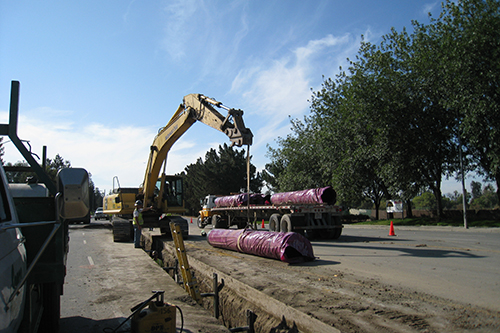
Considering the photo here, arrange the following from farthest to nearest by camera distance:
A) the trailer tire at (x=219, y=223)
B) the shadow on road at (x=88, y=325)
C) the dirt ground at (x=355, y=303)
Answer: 1. the trailer tire at (x=219, y=223)
2. the shadow on road at (x=88, y=325)
3. the dirt ground at (x=355, y=303)

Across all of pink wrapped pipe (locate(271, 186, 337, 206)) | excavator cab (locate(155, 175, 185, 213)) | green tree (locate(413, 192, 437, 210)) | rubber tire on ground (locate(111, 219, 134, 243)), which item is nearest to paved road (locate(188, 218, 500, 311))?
pink wrapped pipe (locate(271, 186, 337, 206))

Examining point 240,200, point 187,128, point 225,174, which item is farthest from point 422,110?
point 225,174

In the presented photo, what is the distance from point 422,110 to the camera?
87.0 feet

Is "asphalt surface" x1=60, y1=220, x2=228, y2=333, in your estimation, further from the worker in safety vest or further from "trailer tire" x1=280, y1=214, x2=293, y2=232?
"trailer tire" x1=280, y1=214, x2=293, y2=232

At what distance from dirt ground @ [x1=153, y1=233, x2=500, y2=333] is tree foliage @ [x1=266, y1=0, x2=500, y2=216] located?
19.3 metres

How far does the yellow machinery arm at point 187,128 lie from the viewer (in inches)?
419

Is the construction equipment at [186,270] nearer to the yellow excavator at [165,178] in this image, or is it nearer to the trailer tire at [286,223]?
the yellow excavator at [165,178]

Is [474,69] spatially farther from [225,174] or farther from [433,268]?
[225,174]

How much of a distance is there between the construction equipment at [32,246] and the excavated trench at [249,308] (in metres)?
2.86

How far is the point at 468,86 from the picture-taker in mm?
22344

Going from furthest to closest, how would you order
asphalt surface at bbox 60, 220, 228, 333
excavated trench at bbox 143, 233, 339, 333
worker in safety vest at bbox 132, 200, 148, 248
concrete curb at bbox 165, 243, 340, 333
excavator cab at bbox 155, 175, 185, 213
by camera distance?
excavator cab at bbox 155, 175, 185, 213 → worker in safety vest at bbox 132, 200, 148, 248 → asphalt surface at bbox 60, 220, 228, 333 → excavated trench at bbox 143, 233, 339, 333 → concrete curb at bbox 165, 243, 340, 333

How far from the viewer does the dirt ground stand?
14.1 ft

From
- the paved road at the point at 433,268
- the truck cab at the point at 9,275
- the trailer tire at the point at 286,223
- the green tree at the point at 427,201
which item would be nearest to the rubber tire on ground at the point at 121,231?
the trailer tire at the point at 286,223

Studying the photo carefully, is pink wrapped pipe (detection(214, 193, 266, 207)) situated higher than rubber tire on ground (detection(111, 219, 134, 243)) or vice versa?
pink wrapped pipe (detection(214, 193, 266, 207))
